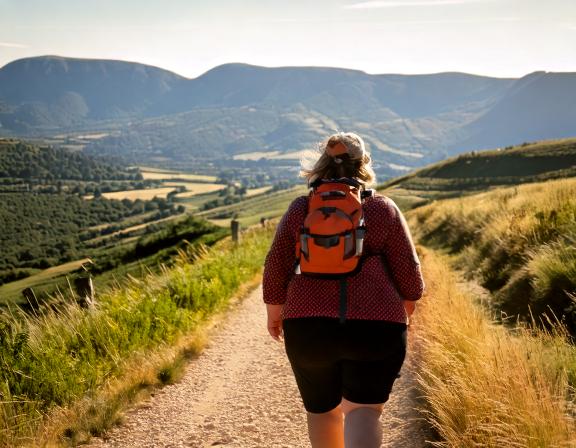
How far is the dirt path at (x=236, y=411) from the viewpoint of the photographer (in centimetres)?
461

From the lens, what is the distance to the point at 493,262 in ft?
31.6

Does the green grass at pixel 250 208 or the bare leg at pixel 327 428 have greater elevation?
the bare leg at pixel 327 428

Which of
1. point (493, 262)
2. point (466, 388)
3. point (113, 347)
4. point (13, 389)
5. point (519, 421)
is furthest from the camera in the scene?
point (493, 262)

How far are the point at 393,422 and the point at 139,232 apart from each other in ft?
357

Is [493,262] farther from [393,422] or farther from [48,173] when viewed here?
[48,173]

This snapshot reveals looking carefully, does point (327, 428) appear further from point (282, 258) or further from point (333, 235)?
point (333, 235)

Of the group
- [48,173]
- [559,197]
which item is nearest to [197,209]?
[48,173]

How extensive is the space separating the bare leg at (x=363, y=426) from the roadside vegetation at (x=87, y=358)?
272cm

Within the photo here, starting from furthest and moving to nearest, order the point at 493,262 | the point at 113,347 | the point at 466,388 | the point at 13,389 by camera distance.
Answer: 1. the point at 493,262
2. the point at 113,347
3. the point at 13,389
4. the point at 466,388

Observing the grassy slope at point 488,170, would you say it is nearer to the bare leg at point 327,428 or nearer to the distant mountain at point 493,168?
the distant mountain at point 493,168

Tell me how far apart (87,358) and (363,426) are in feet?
13.2

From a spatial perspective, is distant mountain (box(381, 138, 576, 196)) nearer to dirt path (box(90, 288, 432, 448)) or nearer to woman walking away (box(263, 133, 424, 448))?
dirt path (box(90, 288, 432, 448))

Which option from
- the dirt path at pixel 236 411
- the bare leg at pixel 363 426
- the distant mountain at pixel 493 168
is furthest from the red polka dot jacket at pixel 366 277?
the distant mountain at pixel 493 168

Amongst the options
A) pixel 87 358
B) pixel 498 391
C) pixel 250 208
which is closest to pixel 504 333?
pixel 498 391
